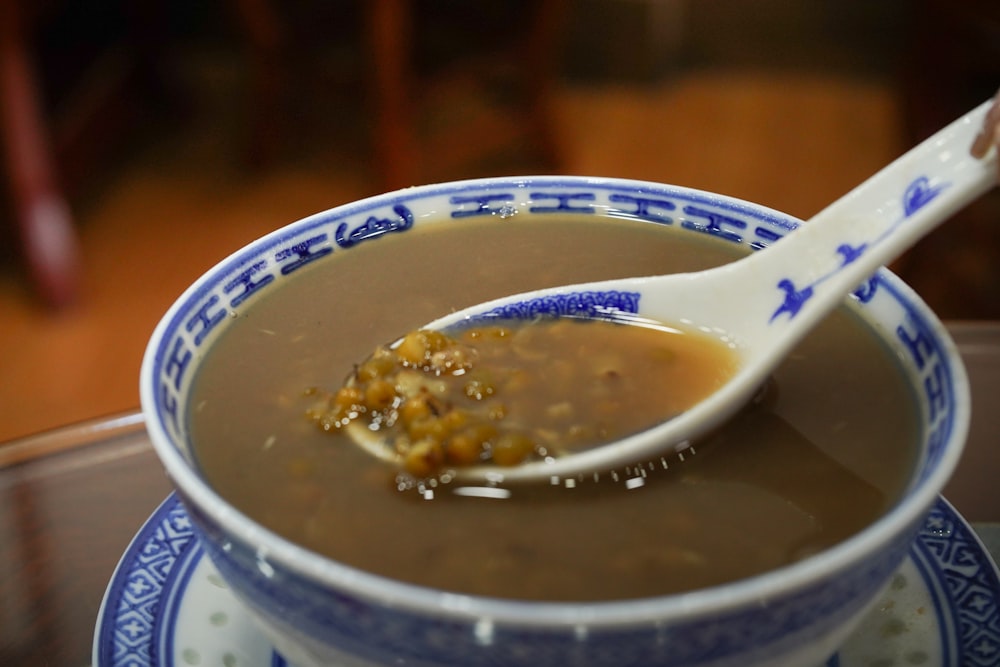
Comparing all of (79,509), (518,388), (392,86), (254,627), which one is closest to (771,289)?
(518,388)

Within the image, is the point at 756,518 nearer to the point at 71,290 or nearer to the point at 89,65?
the point at 71,290

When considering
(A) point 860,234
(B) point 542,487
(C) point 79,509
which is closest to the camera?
(B) point 542,487

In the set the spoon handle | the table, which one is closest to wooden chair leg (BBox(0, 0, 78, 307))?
the table

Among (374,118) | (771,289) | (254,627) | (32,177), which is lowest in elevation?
(32,177)

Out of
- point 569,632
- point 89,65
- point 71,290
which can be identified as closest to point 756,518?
point 569,632

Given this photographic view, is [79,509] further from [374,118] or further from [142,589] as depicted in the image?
[374,118]

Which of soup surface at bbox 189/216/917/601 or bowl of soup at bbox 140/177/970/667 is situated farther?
soup surface at bbox 189/216/917/601

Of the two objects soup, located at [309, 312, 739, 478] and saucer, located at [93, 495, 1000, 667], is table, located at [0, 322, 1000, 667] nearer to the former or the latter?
saucer, located at [93, 495, 1000, 667]

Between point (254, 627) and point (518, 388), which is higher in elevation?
point (518, 388)

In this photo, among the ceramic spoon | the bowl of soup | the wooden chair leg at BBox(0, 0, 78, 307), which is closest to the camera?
the bowl of soup
